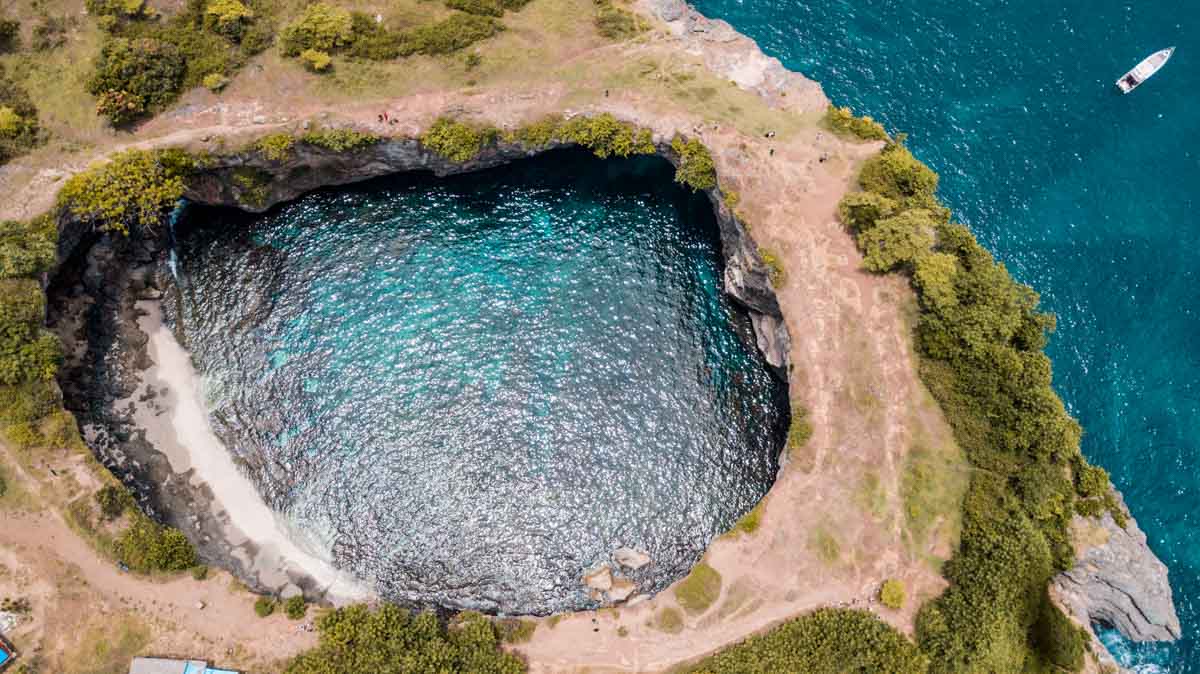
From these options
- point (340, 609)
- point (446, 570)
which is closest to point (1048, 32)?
point (446, 570)

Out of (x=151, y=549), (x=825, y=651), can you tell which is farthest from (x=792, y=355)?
(x=151, y=549)

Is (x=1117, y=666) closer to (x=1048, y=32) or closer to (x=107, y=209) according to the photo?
(x=1048, y=32)

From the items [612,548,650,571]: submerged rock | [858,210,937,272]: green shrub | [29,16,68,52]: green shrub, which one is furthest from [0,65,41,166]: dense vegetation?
[858,210,937,272]: green shrub

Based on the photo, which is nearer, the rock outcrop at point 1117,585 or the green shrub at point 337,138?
the rock outcrop at point 1117,585

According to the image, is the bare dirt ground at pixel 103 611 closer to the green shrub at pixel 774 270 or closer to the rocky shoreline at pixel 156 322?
the rocky shoreline at pixel 156 322

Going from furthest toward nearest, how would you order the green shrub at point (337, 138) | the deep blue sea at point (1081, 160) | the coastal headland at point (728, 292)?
the green shrub at point (337, 138) < the deep blue sea at point (1081, 160) < the coastal headland at point (728, 292)

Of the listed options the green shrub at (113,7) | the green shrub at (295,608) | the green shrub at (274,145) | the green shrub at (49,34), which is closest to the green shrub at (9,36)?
the green shrub at (49,34)

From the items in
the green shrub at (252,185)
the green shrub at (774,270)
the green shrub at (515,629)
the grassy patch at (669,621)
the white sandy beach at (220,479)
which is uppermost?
the green shrub at (774,270)

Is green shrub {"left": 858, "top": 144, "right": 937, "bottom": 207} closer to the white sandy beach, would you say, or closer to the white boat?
the white boat

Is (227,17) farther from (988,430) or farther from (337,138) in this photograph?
(988,430)
